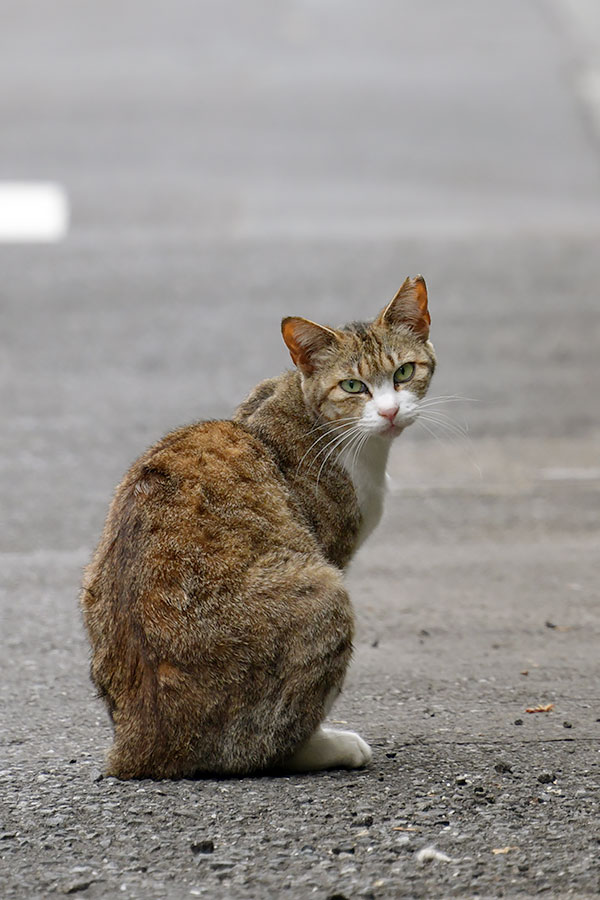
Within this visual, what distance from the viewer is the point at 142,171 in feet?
44.9

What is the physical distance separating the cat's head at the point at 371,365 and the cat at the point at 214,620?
0.37 metres

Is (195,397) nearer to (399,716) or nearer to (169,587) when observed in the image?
(399,716)

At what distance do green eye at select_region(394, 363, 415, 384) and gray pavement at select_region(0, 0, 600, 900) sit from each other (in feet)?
4.19

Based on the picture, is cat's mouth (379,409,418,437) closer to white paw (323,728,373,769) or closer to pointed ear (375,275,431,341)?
pointed ear (375,275,431,341)

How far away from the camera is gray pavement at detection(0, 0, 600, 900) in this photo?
12.4ft

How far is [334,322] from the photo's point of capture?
10.4m

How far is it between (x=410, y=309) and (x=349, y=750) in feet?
5.51

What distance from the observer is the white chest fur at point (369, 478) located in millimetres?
4762

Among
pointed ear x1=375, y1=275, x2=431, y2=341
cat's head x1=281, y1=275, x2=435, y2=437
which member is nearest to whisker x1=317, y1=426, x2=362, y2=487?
cat's head x1=281, y1=275, x2=435, y2=437

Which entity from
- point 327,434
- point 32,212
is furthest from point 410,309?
point 32,212

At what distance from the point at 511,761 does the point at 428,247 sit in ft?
27.4

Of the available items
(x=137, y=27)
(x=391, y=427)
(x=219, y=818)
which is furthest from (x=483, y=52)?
(x=219, y=818)

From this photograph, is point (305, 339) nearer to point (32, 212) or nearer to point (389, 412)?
point (389, 412)

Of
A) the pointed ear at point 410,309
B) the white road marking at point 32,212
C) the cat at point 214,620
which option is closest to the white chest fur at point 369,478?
the cat at point 214,620
